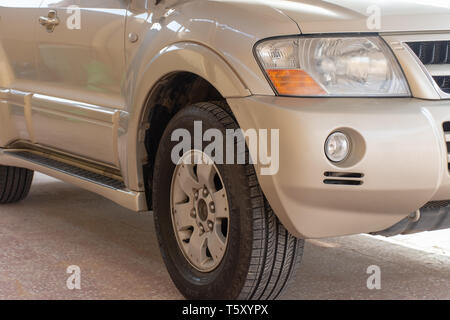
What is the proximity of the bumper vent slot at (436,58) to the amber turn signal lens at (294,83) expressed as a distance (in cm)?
38

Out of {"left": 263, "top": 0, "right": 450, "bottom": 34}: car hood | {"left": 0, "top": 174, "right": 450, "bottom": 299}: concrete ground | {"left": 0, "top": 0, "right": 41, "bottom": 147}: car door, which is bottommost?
{"left": 0, "top": 174, "right": 450, "bottom": 299}: concrete ground

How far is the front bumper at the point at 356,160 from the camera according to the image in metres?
2.55

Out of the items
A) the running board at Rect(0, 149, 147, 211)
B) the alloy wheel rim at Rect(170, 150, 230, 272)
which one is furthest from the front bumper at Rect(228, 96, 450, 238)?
the running board at Rect(0, 149, 147, 211)

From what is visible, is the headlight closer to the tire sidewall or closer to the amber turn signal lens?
the amber turn signal lens

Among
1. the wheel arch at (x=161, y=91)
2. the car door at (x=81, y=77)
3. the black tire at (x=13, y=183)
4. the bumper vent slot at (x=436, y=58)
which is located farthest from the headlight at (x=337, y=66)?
the black tire at (x=13, y=183)

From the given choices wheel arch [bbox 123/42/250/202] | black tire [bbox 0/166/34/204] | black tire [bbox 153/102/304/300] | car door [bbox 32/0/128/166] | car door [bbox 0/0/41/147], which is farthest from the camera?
black tire [bbox 0/166/34/204]

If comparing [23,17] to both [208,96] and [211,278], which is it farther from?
[211,278]

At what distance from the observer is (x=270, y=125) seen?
2.60 meters

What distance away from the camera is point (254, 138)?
2646mm

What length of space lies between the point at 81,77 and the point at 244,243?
1469 millimetres

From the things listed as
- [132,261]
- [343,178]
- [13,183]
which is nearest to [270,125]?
[343,178]

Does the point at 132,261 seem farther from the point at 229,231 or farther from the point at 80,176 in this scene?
the point at 229,231

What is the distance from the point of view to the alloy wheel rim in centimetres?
300

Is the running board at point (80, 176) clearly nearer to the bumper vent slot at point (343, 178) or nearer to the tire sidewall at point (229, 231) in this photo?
the tire sidewall at point (229, 231)
